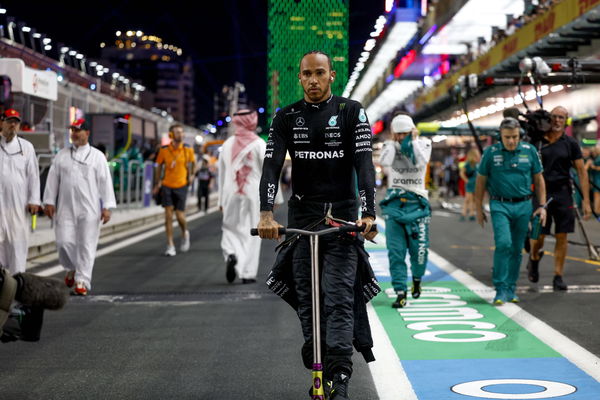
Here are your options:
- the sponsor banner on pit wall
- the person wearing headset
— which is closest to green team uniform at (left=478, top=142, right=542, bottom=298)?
the person wearing headset

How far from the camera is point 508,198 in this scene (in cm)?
879

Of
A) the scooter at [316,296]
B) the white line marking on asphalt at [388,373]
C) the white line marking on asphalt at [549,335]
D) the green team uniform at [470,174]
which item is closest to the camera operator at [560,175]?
the white line marking on asphalt at [549,335]

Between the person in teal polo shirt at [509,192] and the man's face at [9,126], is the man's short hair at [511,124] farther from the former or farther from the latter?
the man's face at [9,126]

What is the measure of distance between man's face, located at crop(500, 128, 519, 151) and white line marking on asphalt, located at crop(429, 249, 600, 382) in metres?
1.48

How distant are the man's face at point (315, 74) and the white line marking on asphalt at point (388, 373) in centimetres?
175

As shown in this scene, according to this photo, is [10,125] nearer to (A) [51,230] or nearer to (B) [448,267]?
(B) [448,267]

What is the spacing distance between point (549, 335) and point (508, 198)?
1888mm

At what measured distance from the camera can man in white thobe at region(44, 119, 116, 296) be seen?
967 centimetres

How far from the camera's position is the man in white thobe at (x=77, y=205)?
9.67 meters

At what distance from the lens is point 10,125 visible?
880 cm

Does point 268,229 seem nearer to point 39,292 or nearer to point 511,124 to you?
point 39,292

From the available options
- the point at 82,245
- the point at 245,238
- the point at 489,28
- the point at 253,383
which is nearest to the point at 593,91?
the point at 489,28

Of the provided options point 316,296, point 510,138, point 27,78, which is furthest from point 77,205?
point 27,78

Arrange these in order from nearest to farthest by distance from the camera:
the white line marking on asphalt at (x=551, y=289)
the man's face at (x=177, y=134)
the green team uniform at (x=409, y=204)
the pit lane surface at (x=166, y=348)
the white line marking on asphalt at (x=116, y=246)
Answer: the pit lane surface at (x=166, y=348) → the green team uniform at (x=409, y=204) → the white line marking on asphalt at (x=551, y=289) → the white line marking on asphalt at (x=116, y=246) → the man's face at (x=177, y=134)
